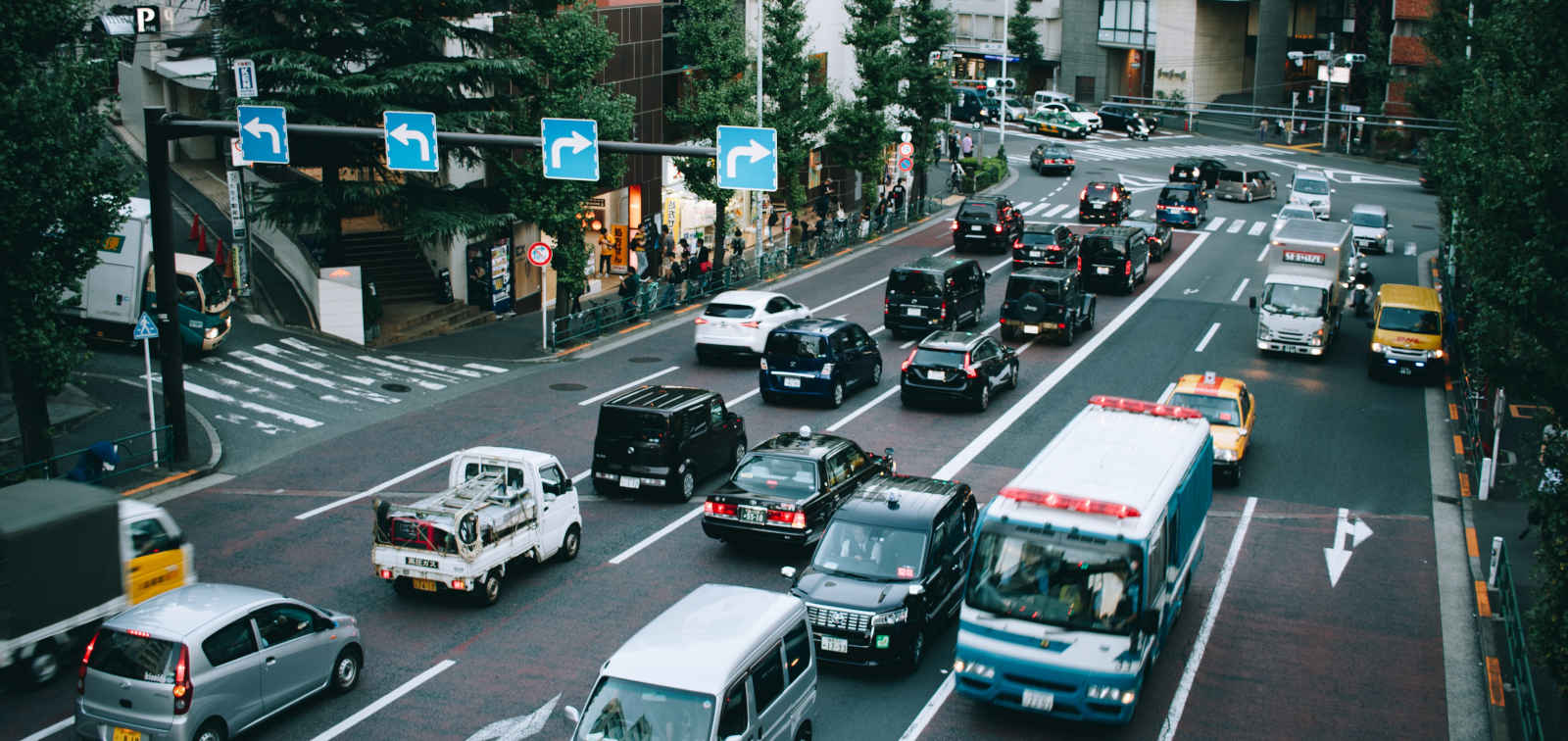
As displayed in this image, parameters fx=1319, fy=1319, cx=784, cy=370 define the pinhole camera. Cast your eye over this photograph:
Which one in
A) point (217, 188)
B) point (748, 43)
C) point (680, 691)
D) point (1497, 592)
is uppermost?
point (748, 43)

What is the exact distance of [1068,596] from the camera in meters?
14.5

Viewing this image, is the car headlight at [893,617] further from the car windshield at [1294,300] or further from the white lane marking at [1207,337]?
the car windshield at [1294,300]

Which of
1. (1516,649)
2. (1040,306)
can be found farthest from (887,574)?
(1040,306)

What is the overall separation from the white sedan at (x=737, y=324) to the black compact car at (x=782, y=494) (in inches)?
456

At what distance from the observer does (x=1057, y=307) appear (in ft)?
117

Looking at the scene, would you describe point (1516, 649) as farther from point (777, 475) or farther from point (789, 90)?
point (789, 90)

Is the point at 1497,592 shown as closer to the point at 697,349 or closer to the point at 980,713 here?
the point at 980,713

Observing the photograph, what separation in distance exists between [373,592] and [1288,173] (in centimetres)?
6725

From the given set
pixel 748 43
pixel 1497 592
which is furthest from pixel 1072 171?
pixel 1497 592

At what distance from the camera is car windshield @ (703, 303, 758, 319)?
33.2m

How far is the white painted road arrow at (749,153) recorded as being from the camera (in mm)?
22250

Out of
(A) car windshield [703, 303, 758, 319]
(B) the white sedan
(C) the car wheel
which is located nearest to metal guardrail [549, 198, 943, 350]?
(B) the white sedan

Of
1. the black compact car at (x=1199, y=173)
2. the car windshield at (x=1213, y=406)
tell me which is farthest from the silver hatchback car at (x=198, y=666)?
the black compact car at (x=1199, y=173)

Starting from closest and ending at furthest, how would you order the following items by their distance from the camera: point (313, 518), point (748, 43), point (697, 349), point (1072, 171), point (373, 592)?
point (373, 592) → point (313, 518) → point (697, 349) → point (748, 43) → point (1072, 171)
